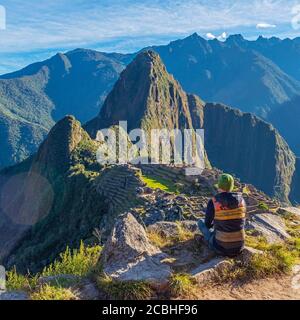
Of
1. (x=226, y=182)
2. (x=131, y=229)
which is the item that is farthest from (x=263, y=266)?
(x=131, y=229)

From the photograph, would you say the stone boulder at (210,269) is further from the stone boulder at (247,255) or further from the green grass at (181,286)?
the stone boulder at (247,255)

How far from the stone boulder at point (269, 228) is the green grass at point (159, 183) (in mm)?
37961

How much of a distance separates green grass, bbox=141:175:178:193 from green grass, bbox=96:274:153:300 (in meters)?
47.4

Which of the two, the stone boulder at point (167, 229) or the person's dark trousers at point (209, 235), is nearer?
the person's dark trousers at point (209, 235)

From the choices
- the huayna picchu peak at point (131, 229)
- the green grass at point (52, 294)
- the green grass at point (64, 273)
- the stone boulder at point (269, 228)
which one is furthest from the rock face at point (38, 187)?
the green grass at point (52, 294)

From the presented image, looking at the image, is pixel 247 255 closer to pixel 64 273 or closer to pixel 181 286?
pixel 181 286

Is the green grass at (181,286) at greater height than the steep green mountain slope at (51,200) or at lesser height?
greater

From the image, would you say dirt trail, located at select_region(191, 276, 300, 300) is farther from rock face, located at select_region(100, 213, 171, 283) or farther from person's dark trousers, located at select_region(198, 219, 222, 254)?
person's dark trousers, located at select_region(198, 219, 222, 254)

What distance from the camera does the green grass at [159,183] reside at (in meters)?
60.0

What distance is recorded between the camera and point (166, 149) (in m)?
141

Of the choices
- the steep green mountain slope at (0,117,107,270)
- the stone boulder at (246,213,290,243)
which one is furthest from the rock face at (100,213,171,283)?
the steep green mountain slope at (0,117,107,270)

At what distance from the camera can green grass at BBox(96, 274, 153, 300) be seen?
9859mm
